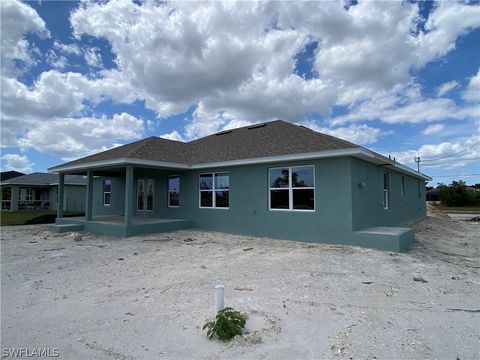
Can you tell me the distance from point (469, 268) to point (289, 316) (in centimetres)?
598

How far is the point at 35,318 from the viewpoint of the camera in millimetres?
4324

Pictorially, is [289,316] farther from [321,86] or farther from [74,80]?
[74,80]

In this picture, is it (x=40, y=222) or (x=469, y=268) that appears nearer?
(x=469, y=268)

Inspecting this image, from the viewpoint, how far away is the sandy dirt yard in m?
3.38

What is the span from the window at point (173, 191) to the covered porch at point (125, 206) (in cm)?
41

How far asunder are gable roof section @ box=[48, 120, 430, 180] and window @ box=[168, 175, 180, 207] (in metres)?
1.39

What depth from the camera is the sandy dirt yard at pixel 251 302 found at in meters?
3.38

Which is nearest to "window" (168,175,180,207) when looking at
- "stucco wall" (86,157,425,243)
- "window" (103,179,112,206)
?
"stucco wall" (86,157,425,243)

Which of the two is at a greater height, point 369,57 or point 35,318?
point 369,57

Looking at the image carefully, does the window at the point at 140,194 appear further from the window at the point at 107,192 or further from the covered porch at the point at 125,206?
the window at the point at 107,192

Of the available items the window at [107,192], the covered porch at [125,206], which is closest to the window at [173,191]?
the covered porch at [125,206]

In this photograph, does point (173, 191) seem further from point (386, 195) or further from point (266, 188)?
point (386, 195)

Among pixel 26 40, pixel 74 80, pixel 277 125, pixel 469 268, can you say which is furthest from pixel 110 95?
pixel 469 268

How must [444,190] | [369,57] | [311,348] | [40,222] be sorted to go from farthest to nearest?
1. [444,190]
2. [40,222]
3. [369,57]
4. [311,348]
